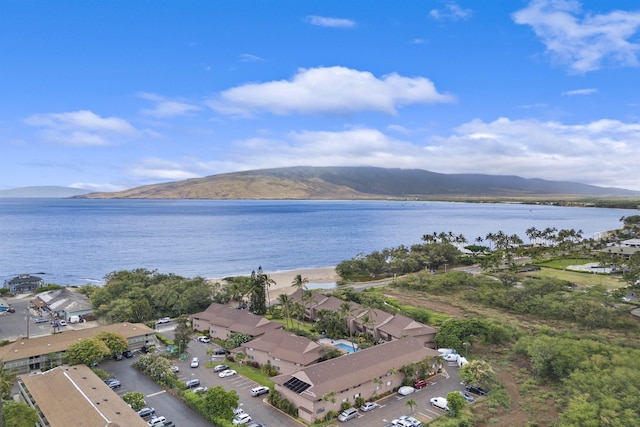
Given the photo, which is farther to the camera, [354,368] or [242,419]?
[354,368]

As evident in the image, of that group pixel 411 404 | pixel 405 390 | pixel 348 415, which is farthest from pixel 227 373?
pixel 411 404

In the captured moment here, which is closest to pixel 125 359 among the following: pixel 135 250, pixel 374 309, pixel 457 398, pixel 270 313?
pixel 270 313

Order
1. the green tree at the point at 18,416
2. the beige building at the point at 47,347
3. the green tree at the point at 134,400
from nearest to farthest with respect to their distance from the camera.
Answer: the green tree at the point at 18,416
the green tree at the point at 134,400
the beige building at the point at 47,347

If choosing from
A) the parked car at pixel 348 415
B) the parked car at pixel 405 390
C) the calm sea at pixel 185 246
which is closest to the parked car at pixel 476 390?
the parked car at pixel 405 390

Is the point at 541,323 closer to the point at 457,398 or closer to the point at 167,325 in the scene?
the point at 457,398

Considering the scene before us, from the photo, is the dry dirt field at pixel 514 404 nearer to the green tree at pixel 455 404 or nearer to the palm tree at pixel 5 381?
the green tree at pixel 455 404

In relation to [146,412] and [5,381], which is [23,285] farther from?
[146,412]

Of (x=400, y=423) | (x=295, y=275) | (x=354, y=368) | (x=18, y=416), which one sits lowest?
(x=295, y=275)
